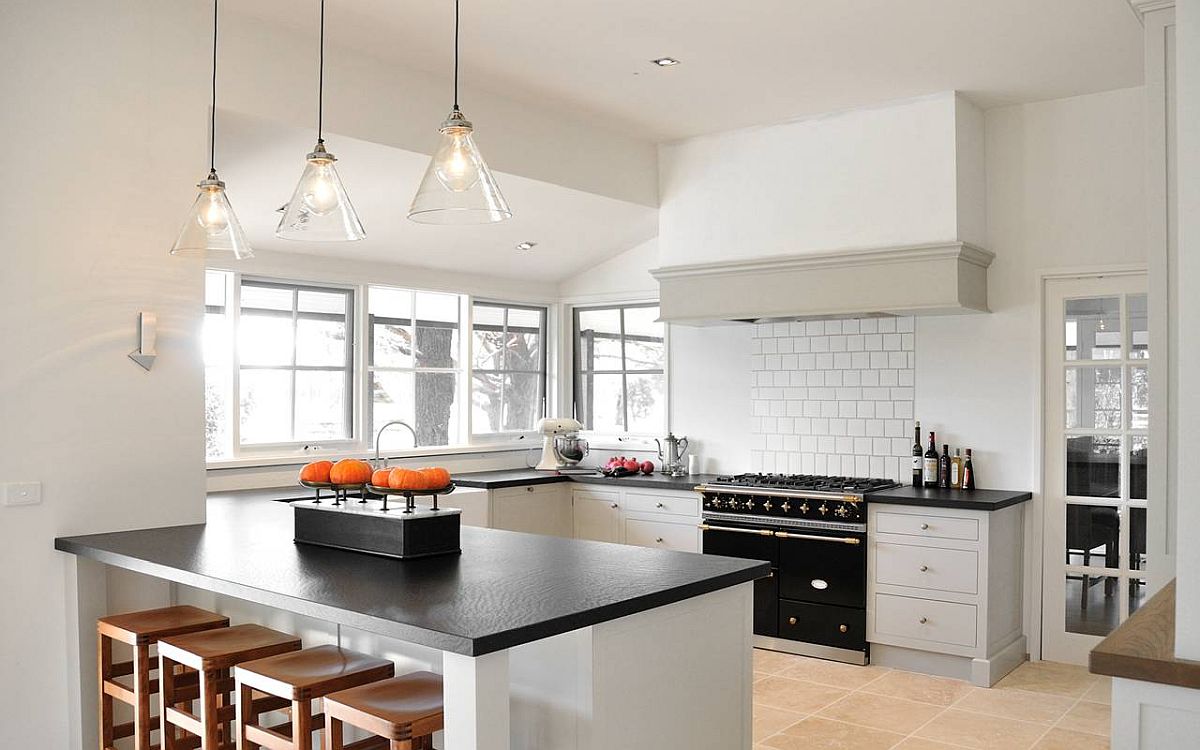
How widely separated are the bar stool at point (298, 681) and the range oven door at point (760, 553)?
285cm

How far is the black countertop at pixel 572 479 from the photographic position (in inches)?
230

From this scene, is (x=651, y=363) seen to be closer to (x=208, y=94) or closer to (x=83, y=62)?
(x=208, y=94)

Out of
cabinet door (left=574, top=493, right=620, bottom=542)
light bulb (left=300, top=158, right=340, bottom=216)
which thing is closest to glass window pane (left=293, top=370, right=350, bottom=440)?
cabinet door (left=574, top=493, right=620, bottom=542)

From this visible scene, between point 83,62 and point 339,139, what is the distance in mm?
1080

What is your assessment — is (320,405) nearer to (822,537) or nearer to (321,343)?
(321,343)

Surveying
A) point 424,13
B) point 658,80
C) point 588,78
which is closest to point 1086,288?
point 658,80

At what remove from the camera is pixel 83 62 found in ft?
11.4

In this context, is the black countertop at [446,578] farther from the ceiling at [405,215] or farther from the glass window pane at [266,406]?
the glass window pane at [266,406]

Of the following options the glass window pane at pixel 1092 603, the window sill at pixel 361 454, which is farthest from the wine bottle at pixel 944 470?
the window sill at pixel 361 454

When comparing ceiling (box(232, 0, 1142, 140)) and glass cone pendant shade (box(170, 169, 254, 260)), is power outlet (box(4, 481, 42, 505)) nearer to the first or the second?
glass cone pendant shade (box(170, 169, 254, 260))

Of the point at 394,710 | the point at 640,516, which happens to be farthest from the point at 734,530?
the point at 394,710

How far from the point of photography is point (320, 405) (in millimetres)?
5766

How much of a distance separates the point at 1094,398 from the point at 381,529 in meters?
3.82

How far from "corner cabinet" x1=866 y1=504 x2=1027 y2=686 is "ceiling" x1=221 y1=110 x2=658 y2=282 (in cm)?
241
